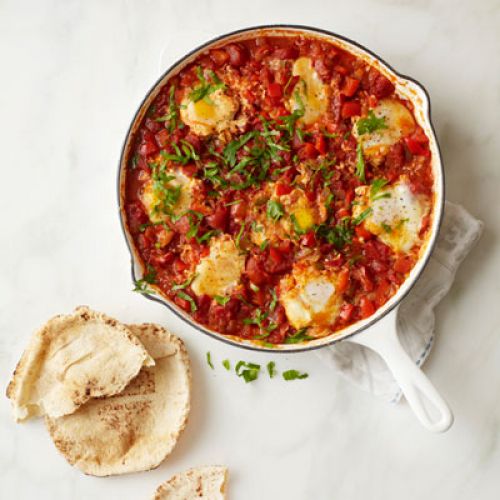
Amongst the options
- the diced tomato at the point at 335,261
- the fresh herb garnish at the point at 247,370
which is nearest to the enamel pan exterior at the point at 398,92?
the diced tomato at the point at 335,261

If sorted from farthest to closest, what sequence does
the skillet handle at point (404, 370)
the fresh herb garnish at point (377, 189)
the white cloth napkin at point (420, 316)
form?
1. the white cloth napkin at point (420, 316)
2. the fresh herb garnish at point (377, 189)
3. the skillet handle at point (404, 370)

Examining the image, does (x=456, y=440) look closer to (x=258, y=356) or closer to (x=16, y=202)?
(x=258, y=356)

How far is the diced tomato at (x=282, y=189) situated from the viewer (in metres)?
4.50

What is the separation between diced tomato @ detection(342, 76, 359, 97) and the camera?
446 cm

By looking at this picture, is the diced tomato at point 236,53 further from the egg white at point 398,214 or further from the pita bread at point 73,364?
the pita bread at point 73,364

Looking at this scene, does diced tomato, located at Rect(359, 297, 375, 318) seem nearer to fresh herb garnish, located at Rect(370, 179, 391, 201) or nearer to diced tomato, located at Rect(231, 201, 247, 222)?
fresh herb garnish, located at Rect(370, 179, 391, 201)

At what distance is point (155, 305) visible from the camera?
193 inches

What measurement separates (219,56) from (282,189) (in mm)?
842

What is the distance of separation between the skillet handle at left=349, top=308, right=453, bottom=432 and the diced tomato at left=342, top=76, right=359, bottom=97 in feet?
4.09

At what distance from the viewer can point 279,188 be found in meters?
4.50

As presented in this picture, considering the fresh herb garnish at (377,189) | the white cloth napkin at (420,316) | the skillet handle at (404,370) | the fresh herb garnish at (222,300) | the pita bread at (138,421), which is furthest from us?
the pita bread at (138,421)

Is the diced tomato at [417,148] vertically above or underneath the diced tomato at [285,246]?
above

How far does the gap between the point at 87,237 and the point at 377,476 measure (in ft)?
7.67

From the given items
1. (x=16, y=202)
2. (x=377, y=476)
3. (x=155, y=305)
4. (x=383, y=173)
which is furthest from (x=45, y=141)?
(x=377, y=476)
